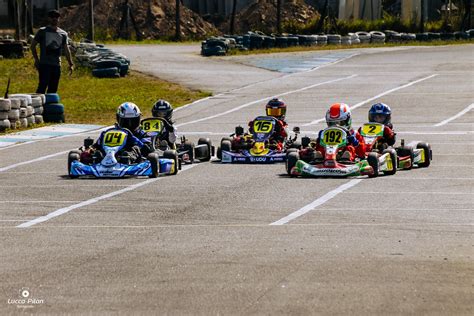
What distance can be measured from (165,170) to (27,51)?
82.2ft

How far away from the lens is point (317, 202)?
13578mm

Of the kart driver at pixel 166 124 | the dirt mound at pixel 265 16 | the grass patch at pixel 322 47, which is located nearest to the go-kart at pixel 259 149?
the kart driver at pixel 166 124

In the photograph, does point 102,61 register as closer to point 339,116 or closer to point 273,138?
point 273,138

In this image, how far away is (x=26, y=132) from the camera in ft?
76.7

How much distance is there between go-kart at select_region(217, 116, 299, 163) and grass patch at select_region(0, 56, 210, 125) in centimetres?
822

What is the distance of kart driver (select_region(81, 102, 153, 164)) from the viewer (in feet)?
53.9

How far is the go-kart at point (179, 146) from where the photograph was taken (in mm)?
17625

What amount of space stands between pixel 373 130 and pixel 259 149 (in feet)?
5.93

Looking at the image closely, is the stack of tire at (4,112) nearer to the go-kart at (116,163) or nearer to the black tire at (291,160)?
the go-kart at (116,163)

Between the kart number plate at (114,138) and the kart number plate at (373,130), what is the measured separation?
11.1ft

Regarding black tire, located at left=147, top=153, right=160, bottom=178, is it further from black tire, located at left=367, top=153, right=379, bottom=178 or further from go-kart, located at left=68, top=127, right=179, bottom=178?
black tire, located at left=367, top=153, right=379, bottom=178

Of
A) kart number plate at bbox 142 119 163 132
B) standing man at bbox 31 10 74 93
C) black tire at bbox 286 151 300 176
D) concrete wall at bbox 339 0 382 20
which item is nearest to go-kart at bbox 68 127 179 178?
kart number plate at bbox 142 119 163 132

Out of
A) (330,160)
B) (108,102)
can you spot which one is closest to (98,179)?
(330,160)

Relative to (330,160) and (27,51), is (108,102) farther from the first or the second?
(330,160)
